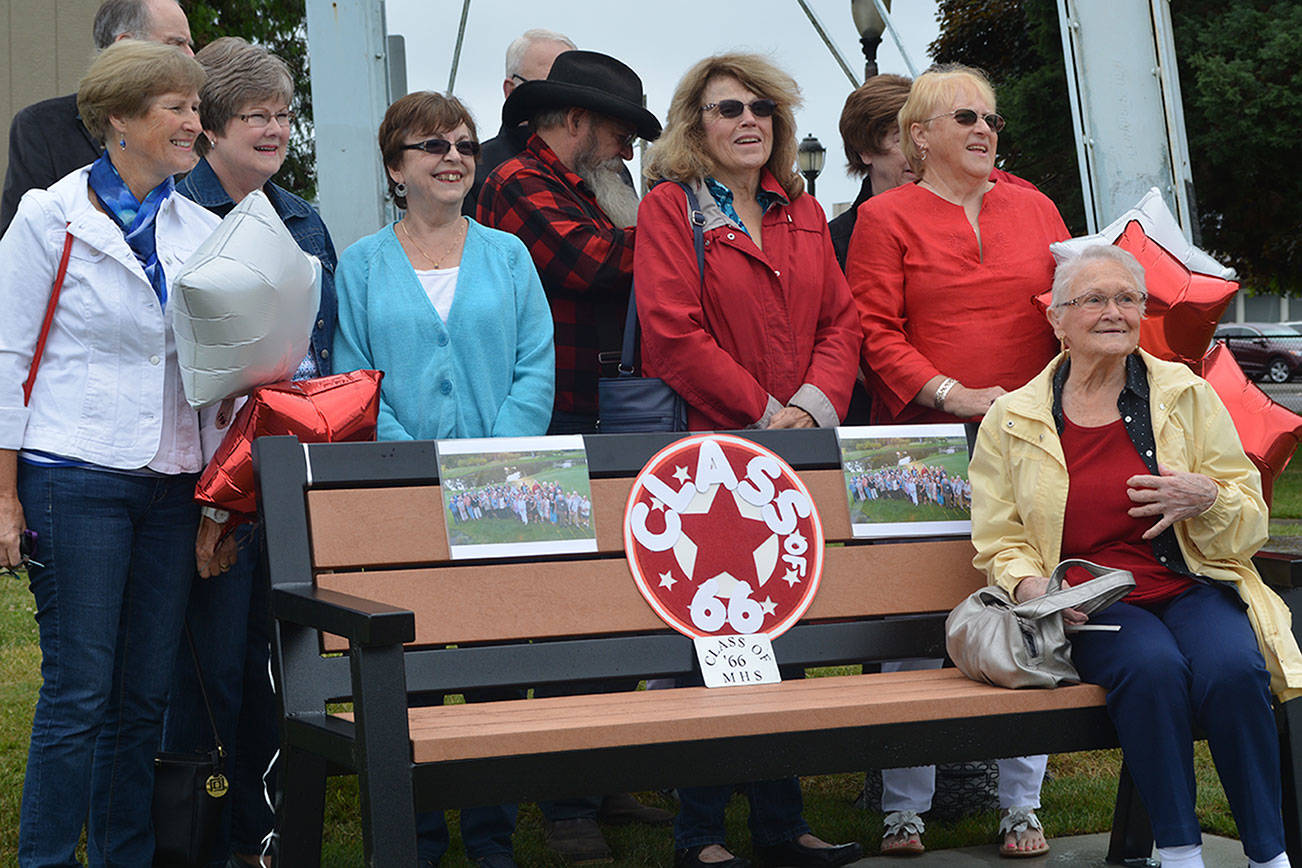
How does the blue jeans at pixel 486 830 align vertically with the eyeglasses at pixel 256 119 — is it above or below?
below

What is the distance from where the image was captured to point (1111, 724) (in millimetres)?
3371

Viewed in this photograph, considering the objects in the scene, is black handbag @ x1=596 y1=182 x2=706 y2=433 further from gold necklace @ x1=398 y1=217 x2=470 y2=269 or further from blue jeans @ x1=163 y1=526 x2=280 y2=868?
blue jeans @ x1=163 y1=526 x2=280 y2=868

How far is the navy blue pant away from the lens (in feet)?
10.7

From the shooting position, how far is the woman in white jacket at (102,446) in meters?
3.34

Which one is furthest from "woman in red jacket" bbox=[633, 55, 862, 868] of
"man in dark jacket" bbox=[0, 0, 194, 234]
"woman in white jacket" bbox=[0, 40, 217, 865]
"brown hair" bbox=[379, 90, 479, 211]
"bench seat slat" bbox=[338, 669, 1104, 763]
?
"man in dark jacket" bbox=[0, 0, 194, 234]

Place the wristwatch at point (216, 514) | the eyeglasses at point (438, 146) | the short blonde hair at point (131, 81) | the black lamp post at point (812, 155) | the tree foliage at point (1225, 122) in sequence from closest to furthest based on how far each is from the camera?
the short blonde hair at point (131, 81)
the wristwatch at point (216, 514)
the eyeglasses at point (438, 146)
the black lamp post at point (812, 155)
the tree foliage at point (1225, 122)

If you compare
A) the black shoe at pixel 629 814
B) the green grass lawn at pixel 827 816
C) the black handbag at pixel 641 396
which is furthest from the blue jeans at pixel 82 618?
the black shoe at pixel 629 814

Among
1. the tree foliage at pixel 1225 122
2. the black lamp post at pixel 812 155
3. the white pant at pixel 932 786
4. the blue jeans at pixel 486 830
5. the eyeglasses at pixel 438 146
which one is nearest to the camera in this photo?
the blue jeans at pixel 486 830

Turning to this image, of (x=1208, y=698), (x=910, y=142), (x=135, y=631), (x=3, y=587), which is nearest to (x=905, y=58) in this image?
(x=910, y=142)

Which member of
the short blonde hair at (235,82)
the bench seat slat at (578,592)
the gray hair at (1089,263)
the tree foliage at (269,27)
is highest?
the tree foliage at (269,27)

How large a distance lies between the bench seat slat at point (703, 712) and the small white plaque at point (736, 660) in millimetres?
62

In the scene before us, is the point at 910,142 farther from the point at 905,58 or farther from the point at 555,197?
the point at 905,58

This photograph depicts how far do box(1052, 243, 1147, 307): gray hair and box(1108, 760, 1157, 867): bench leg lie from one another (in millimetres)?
1315

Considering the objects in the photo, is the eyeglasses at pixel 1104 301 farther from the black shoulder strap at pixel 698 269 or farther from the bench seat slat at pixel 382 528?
the bench seat slat at pixel 382 528
